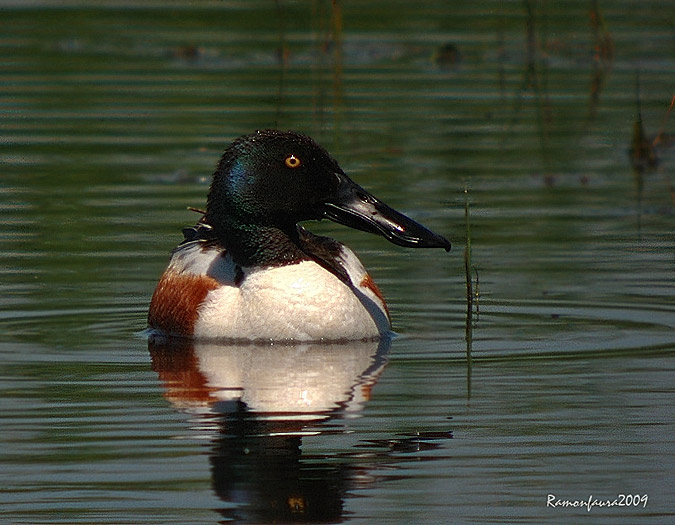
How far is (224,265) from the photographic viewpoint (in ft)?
30.9

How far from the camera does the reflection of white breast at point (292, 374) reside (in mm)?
7293

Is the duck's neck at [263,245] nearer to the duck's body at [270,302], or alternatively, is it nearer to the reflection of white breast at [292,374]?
the duck's body at [270,302]

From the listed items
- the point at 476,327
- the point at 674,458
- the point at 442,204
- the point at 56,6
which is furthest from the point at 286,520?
the point at 56,6

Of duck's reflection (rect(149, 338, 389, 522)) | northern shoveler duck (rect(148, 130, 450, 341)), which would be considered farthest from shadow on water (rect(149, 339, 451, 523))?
northern shoveler duck (rect(148, 130, 450, 341))

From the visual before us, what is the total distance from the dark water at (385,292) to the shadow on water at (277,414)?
0.02 meters

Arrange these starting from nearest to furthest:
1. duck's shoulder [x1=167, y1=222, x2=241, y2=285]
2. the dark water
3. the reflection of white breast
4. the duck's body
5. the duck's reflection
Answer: the duck's reflection
the dark water
the reflection of white breast
the duck's body
duck's shoulder [x1=167, y1=222, x2=241, y2=285]

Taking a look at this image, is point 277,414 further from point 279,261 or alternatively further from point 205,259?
point 205,259

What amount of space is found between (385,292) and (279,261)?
115 cm

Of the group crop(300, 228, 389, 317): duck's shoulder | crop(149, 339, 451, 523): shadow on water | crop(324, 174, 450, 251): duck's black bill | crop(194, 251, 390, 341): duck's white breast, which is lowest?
crop(149, 339, 451, 523): shadow on water

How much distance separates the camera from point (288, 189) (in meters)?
9.13

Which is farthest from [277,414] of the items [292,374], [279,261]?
[279,261]

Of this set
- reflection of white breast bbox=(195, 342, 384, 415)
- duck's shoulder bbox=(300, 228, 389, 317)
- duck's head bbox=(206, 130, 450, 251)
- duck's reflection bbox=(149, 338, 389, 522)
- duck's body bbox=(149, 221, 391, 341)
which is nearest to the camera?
duck's reflection bbox=(149, 338, 389, 522)

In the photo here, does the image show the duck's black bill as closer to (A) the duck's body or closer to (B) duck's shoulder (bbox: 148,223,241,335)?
(A) the duck's body

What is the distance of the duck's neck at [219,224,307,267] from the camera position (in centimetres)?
914
